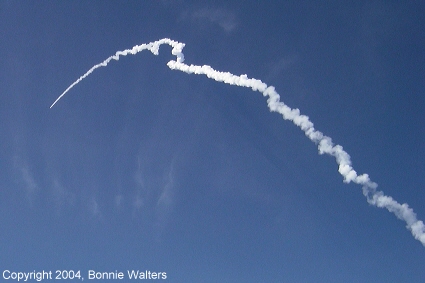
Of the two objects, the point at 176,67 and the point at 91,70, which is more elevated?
the point at 91,70

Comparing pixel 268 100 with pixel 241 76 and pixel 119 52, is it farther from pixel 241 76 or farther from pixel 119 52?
pixel 119 52

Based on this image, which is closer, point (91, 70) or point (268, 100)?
point (268, 100)

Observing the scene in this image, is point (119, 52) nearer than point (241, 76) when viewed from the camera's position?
No

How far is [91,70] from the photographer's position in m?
103

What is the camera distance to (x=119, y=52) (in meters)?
102

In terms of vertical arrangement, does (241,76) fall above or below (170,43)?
below

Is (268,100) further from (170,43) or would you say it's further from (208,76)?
(170,43)

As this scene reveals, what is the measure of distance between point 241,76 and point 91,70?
4084 centimetres

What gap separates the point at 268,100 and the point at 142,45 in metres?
36.5

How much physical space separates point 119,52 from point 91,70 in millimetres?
8983

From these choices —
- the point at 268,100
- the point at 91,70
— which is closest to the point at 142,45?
the point at 91,70

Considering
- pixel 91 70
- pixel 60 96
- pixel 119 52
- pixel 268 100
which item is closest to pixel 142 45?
pixel 119 52

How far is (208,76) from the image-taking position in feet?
308

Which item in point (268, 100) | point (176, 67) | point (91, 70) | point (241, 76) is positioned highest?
point (91, 70)
